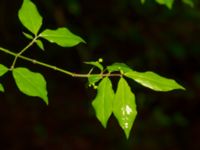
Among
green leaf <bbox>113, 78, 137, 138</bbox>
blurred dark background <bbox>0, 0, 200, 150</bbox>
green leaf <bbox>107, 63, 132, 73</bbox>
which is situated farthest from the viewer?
blurred dark background <bbox>0, 0, 200, 150</bbox>

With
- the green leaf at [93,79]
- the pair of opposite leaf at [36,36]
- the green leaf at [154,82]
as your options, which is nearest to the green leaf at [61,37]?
the pair of opposite leaf at [36,36]

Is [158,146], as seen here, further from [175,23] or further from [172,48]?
[175,23]

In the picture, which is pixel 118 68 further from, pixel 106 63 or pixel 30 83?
pixel 106 63

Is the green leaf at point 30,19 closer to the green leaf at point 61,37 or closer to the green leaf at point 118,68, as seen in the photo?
the green leaf at point 61,37

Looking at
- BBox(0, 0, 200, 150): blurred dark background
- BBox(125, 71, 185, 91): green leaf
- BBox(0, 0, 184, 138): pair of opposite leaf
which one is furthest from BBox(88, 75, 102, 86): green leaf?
BBox(0, 0, 200, 150): blurred dark background

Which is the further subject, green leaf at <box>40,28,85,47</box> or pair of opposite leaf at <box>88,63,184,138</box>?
green leaf at <box>40,28,85,47</box>

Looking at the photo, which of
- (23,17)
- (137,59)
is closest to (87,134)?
(137,59)

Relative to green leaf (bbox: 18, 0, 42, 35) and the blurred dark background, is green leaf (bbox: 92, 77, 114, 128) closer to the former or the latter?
green leaf (bbox: 18, 0, 42, 35)
